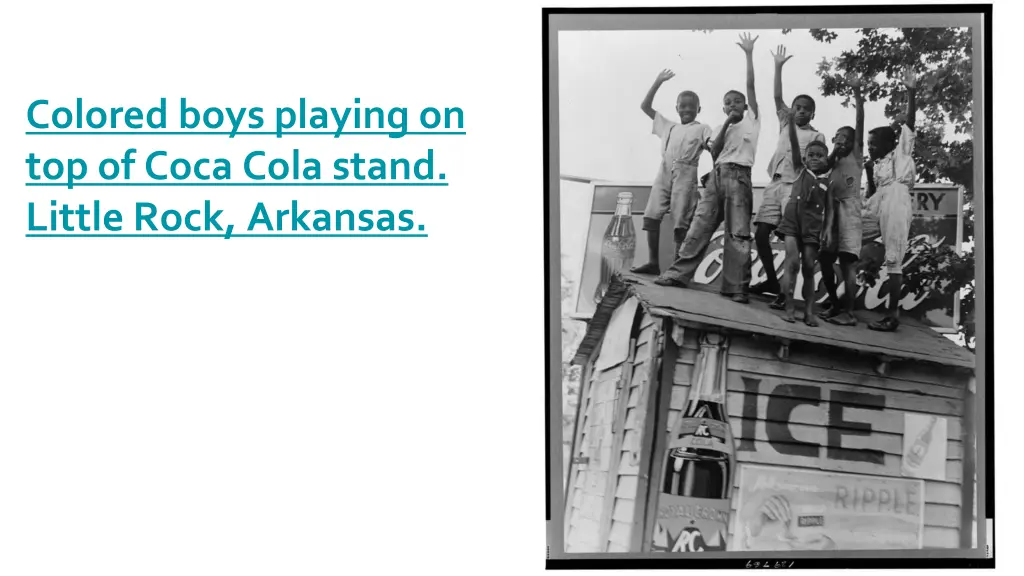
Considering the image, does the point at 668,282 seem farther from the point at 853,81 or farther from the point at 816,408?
the point at 853,81

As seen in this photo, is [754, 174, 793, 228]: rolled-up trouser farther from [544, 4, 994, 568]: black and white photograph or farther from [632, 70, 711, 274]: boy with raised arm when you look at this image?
[632, 70, 711, 274]: boy with raised arm

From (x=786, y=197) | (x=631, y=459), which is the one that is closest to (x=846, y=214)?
(x=786, y=197)

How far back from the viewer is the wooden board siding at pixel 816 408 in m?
6.67

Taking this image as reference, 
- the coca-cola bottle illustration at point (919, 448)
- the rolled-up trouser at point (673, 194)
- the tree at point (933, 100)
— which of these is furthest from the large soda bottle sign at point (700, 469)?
the tree at point (933, 100)

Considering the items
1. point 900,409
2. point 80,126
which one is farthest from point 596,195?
point 80,126

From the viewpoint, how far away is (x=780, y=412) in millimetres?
6691

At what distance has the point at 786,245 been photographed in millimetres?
6734

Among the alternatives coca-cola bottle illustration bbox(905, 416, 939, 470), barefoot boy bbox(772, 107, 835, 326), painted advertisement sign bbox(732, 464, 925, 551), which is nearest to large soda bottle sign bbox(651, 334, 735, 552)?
painted advertisement sign bbox(732, 464, 925, 551)

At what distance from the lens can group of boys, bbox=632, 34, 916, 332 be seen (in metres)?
6.71

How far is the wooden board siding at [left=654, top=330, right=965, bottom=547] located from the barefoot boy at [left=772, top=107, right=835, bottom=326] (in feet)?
1.26

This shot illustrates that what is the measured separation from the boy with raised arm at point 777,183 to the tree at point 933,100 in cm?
21

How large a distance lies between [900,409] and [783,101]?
75.9 inches

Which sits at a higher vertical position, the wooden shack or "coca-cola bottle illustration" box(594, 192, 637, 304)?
"coca-cola bottle illustration" box(594, 192, 637, 304)

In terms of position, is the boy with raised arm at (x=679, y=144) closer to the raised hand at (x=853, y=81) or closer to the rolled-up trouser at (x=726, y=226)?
the rolled-up trouser at (x=726, y=226)
